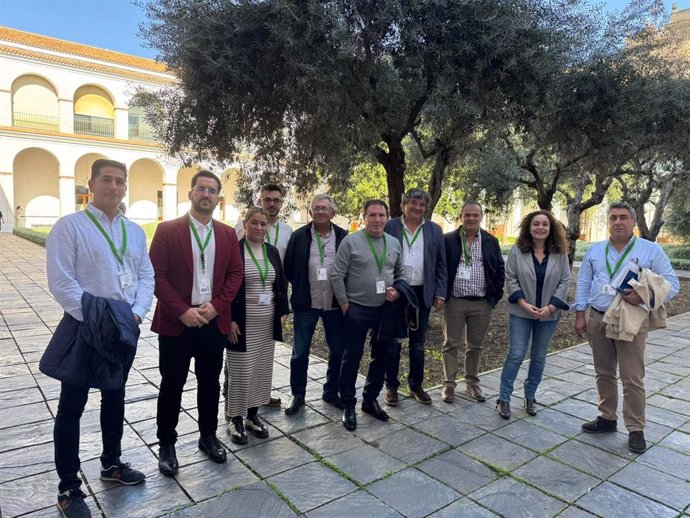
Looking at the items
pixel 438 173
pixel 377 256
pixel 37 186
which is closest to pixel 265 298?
pixel 377 256

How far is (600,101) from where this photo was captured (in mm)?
6438

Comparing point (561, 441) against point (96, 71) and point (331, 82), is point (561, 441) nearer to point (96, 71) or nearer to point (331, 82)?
point (331, 82)

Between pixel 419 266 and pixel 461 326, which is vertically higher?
pixel 419 266

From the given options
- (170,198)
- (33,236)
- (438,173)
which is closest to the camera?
(438,173)

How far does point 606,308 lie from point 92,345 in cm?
356

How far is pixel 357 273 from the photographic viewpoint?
12.6 feet

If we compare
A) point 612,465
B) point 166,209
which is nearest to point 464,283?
point 612,465

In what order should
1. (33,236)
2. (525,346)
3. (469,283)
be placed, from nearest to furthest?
(525,346), (469,283), (33,236)

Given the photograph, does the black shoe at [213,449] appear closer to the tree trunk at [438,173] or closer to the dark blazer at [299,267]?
the dark blazer at [299,267]

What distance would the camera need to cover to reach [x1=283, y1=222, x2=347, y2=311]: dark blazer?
4.03 metres

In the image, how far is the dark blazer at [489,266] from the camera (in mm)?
4297

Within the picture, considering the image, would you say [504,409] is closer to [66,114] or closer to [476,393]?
[476,393]

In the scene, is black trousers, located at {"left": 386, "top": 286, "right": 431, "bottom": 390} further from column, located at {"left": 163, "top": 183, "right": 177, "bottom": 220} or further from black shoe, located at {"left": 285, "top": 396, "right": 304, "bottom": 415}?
column, located at {"left": 163, "top": 183, "right": 177, "bottom": 220}

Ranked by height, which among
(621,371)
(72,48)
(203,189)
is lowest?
(621,371)
